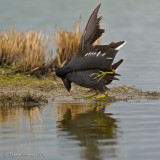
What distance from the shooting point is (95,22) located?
10258mm

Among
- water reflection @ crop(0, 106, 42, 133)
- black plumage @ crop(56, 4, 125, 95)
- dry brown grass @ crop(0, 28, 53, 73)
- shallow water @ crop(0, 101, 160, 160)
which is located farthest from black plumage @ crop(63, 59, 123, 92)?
dry brown grass @ crop(0, 28, 53, 73)

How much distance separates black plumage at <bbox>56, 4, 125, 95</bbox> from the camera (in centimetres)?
1016

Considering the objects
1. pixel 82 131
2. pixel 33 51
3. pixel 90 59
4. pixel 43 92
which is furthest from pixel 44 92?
pixel 82 131

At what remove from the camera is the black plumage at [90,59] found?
33.3 ft

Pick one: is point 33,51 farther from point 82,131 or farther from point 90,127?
point 82,131

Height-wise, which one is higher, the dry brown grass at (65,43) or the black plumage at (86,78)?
the dry brown grass at (65,43)

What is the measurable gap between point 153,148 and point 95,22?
14.8 feet

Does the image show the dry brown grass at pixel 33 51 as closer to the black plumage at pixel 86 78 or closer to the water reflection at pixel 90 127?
the black plumage at pixel 86 78

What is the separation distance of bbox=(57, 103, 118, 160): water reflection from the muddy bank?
0.74 m

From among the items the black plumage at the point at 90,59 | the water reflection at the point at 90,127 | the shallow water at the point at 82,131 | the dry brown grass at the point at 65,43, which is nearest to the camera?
the shallow water at the point at 82,131

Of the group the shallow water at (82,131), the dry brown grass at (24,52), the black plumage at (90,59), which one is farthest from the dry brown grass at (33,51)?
the shallow water at (82,131)

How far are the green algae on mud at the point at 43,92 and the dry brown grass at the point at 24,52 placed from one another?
0.41m

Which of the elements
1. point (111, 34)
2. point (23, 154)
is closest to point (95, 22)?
point (23, 154)

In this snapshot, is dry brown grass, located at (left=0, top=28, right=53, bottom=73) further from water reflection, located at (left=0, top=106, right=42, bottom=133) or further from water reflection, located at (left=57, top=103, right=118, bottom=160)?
water reflection, located at (left=0, top=106, right=42, bottom=133)
